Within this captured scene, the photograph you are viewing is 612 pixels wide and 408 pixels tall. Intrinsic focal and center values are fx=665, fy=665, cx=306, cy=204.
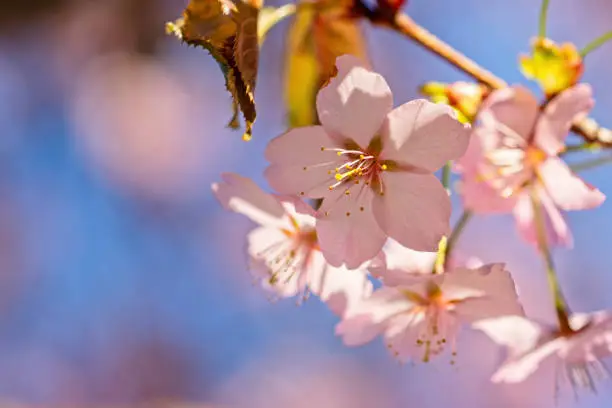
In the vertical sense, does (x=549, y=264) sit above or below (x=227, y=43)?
below

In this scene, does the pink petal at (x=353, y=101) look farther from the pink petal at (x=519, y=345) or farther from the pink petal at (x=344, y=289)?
the pink petal at (x=519, y=345)

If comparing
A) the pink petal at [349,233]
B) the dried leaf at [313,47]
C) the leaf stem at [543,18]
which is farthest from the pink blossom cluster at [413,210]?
the dried leaf at [313,47]

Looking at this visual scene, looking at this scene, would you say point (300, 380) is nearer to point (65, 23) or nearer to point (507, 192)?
point (65, 23)

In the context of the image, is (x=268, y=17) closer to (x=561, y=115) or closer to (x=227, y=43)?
(x=227, y=43)

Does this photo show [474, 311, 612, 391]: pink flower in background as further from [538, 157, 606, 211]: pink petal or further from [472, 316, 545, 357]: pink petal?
[538, 157, 606, 211]: pink petal

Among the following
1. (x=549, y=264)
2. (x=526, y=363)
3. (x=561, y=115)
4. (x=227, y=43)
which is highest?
(x=227, y=43)

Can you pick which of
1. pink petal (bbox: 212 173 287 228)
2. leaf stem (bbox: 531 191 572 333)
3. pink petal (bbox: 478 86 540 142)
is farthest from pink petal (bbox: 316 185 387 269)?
leaf stem (bbox: 531 191 572 333)

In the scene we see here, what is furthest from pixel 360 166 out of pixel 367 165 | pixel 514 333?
pixel 514 333
